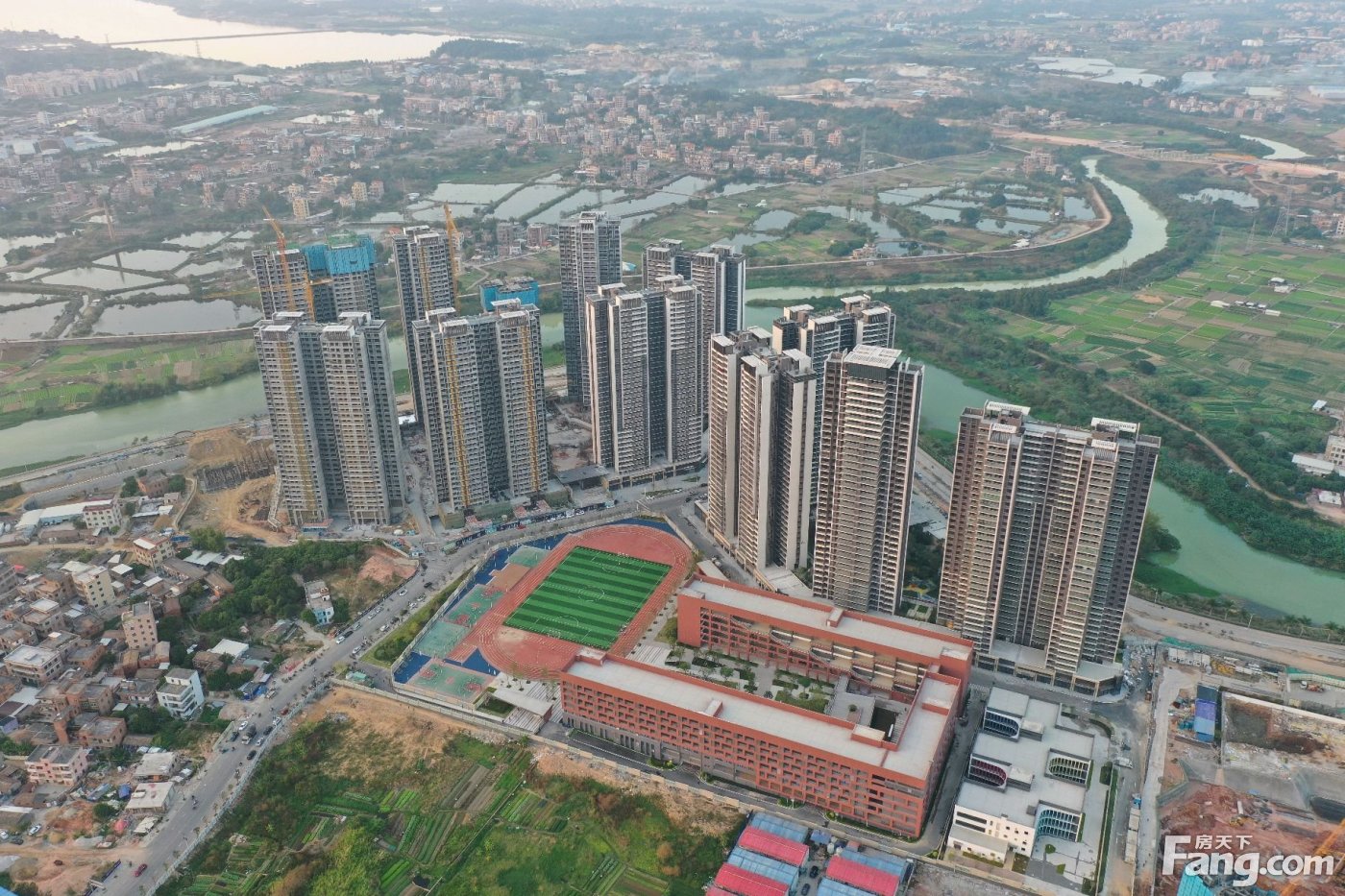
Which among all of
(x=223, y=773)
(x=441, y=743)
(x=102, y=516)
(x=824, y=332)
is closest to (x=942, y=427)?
(x=824, y=332)

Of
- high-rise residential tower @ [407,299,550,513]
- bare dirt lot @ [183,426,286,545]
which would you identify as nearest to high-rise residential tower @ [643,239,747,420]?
high-rise residential tower @ [407,299,550,513]

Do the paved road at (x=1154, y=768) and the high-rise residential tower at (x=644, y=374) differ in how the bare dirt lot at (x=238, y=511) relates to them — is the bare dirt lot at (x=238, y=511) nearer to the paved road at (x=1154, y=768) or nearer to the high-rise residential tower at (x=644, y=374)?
the high-rise residential tower at (x=644, y=374)

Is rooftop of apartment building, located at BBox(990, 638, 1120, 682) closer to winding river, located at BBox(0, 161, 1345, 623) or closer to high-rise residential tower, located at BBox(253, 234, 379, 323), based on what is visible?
winding river, located at BBox(0, 161, 1345, 623)

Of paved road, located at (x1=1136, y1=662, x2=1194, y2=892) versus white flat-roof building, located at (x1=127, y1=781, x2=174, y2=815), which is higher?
white flat-roof building, located at (x1=127, y1=781, x2=174, y2=815)

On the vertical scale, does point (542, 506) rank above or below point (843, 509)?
below

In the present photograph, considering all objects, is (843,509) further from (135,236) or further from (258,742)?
(135,236)

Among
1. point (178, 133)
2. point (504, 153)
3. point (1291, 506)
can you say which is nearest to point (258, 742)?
point (1291, 506)
